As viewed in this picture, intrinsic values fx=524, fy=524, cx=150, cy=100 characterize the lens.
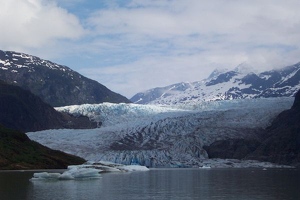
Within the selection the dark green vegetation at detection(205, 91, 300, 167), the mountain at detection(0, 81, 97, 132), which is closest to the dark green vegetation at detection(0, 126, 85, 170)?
the dark green vegetation at detection(205, 91, 300, 167)

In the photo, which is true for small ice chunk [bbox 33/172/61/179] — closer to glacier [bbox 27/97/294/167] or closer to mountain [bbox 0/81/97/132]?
glacier [bbox 27/97/294/167]

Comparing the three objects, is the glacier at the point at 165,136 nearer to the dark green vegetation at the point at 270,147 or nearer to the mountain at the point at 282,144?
the dark green vegetation at the point at 270,147

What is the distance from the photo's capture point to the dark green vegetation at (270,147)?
8912 cm

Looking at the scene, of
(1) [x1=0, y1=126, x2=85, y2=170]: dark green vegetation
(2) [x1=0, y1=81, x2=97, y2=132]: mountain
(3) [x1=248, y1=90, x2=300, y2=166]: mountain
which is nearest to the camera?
(1) [x1=0, y1=126, x2=85, y2=170]: dark green vegetation

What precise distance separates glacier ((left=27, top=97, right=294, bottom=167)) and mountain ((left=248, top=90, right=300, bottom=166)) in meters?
3.61

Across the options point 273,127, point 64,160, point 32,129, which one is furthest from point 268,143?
point 32,129

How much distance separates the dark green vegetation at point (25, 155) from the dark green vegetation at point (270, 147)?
27.4m

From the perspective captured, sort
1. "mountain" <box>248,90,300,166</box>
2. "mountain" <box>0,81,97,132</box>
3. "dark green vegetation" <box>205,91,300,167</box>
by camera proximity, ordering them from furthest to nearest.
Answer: "mountain" <box>0,81,97,132</box>, "dark green vegetation" <box>205,91,300,167</box>, "mountain" <box>248,90,300,166</box>

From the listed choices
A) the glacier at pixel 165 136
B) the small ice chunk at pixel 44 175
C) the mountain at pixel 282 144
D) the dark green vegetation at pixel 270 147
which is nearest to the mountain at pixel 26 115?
the glacier at pixel 165 136

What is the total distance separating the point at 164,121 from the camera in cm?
9888

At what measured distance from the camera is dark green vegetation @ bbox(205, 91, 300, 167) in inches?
3509

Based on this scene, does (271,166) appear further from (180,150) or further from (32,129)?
(32,129)

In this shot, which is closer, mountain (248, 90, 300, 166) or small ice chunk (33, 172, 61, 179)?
small ice chunk (33, 172, 61, 179)

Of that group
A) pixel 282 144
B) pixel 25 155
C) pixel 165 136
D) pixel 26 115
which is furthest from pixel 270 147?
pixel 26 115
